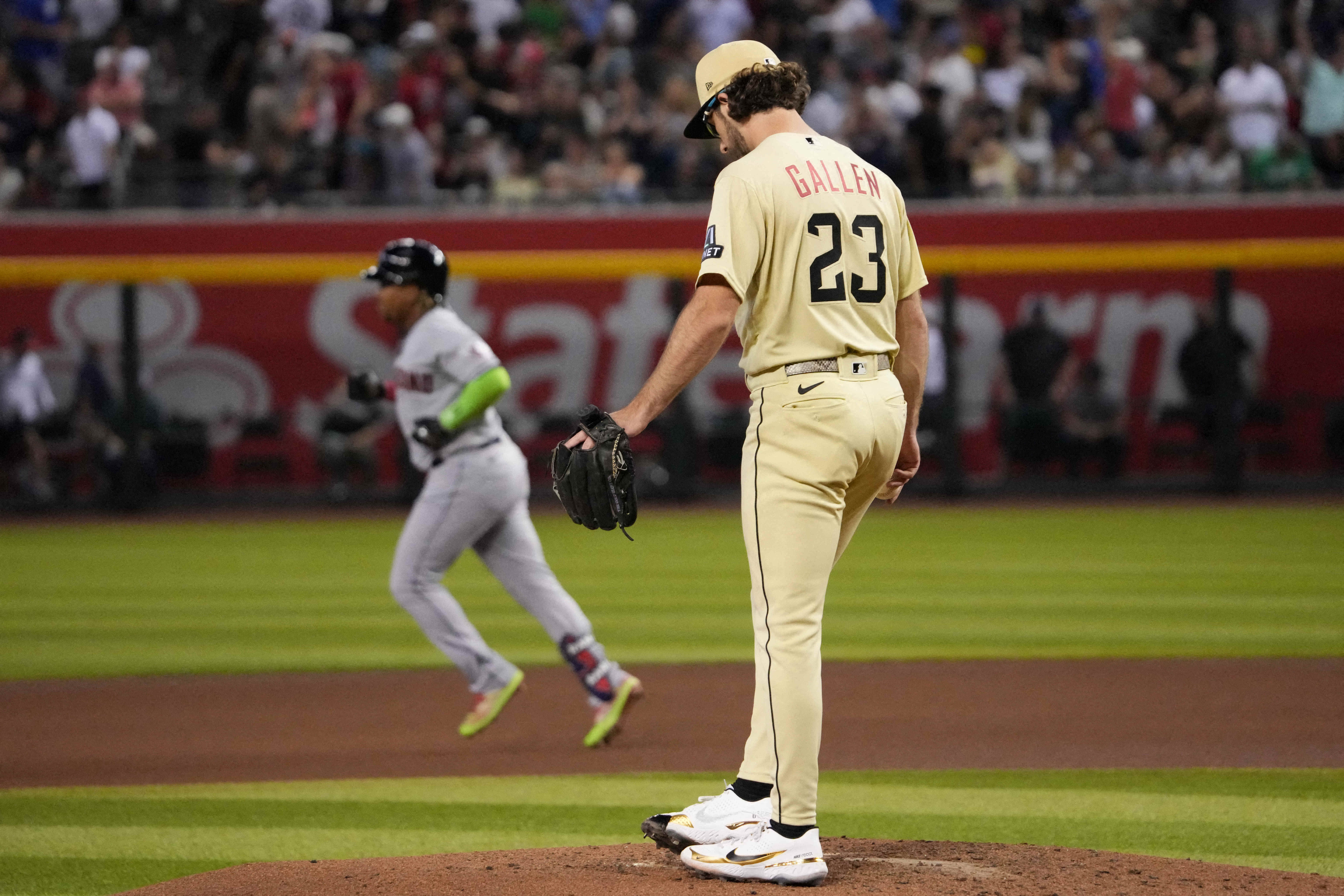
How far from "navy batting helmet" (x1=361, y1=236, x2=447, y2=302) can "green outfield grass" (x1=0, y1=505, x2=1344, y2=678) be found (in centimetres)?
266

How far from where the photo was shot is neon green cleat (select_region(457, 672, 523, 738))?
21.4 ft

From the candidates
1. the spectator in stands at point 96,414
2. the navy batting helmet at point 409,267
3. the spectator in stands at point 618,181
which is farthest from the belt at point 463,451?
the spectator in stands at point 96,414

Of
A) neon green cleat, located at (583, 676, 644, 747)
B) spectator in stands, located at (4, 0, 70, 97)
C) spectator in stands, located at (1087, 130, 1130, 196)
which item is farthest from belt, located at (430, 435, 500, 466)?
spectator in stands, located at (4, 0, 70, 97)

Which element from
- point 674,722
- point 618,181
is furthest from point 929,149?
point 674,722

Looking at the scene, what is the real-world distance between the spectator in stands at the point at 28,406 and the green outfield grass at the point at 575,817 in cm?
1075

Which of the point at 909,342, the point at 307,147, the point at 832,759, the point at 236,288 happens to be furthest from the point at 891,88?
the point at 909,342

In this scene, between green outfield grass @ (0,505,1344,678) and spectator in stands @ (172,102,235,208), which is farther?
spectator in stands @ (172,102,235,208)

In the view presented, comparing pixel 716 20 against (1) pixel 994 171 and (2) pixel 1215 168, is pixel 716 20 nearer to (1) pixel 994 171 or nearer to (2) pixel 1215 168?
(1) pixel 994 171

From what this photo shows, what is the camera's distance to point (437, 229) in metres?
16.3

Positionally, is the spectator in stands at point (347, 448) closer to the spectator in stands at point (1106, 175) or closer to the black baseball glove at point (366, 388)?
the spectator in stands at point (1106, 175)

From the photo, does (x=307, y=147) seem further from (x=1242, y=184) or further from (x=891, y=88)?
(x=1242, y=184)

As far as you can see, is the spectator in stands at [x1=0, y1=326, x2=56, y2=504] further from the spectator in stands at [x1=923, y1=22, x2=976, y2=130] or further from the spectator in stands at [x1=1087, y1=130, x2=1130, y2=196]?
the spectator in stands at [x1=1087, y1=130, x2=1130, y2=196]

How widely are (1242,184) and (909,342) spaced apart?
13117 millimetres

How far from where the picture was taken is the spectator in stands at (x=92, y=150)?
1579 cm
